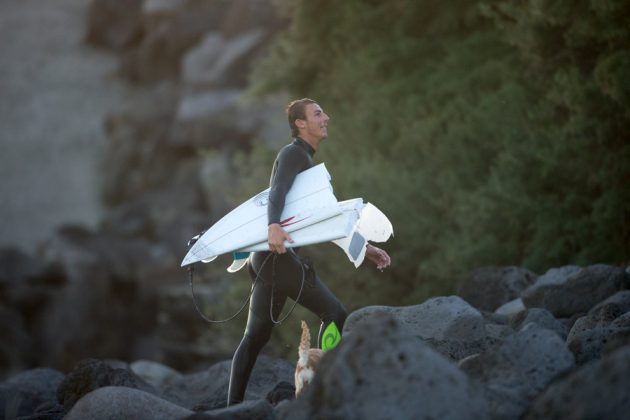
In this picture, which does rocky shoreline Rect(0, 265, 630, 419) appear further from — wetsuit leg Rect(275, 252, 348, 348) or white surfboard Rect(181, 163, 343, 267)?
white surfboard Rect(181, 163, 343, 267)

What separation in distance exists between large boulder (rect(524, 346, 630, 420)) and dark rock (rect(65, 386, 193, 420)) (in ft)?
8.52

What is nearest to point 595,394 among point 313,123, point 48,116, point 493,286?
point 313,123

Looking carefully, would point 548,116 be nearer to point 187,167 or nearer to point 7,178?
point 187,167

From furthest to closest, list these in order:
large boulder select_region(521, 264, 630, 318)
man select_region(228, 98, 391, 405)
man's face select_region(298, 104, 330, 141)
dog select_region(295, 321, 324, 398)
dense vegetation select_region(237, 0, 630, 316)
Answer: dense vegetation select_region(237, 0, 630, 316)
large boulder select_region(521, 264, 630, 318)
man's face select_region(298, 104, 330, 141)
man select_region(228, 98, 391, 405)
dog select_region(295, 321, 324, 398)

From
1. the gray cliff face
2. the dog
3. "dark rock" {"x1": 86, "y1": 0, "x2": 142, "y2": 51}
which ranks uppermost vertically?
"dark rock" {"x1": 86, "y1": 0, "x2": 142, "y2": 51}

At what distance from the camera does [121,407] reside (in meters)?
5.79

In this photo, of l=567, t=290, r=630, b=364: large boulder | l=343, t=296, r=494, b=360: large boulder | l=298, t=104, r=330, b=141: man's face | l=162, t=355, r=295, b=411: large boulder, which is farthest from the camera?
l=162, t=355, r=295, b=411: large boulder

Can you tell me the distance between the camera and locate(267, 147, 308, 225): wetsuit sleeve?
17.6 feet

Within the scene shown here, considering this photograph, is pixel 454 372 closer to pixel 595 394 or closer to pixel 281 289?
pixel 595 394

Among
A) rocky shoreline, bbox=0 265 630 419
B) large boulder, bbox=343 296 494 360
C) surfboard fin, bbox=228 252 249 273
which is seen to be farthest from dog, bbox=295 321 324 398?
large boulder, bbox=343 296 494 360

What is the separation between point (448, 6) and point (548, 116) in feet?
16.2

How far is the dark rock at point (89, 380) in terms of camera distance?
24.5 feet

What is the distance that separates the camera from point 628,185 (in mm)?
10461

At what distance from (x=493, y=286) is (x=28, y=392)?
473 centimetres
